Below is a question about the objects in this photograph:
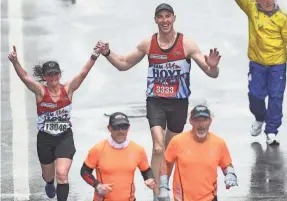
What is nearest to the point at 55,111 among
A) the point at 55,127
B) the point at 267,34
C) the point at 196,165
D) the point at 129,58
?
the point at 55,127

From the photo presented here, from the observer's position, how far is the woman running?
12453 millimetres

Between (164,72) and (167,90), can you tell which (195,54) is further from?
(167,90)

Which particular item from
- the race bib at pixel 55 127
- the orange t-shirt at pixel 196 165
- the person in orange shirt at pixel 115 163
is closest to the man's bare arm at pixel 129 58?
the race bib at pixel 55 127

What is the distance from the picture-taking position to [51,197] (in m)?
13.3

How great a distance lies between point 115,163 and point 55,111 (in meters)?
2.01

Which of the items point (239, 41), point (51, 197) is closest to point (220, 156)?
point (51, 197)

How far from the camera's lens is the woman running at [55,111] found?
40.9 feet

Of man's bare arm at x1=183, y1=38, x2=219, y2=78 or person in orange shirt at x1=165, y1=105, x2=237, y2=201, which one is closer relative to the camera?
person in orange shirt at x1=165, y1=105, x2=237, y2=201

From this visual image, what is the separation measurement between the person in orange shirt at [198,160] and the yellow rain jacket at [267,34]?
4537 millimetres

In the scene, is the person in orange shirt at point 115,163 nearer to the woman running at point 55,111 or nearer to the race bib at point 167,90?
the woman running at point 55,111

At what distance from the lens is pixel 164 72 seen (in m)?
13.0

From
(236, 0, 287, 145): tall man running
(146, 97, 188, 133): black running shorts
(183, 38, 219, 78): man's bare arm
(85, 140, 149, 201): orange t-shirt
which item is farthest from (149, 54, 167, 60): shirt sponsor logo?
(236, 0, 287, 145): tall man running

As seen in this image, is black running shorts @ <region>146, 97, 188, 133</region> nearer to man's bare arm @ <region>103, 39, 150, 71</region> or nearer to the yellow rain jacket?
man's bare arm @ <region>103, 39, 150, 71</region>

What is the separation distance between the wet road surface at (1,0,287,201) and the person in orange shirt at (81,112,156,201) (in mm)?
2469
